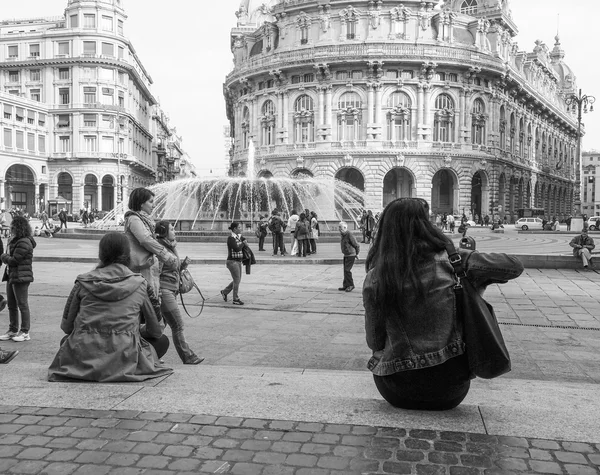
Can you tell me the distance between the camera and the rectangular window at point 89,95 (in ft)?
215

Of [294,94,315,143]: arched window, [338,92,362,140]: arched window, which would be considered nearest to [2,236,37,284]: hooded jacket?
[338,92,362,140]: arched window

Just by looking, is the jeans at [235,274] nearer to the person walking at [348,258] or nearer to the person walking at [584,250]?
the person walking at [348,258]

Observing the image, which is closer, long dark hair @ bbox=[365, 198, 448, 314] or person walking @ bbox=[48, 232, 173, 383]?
long dark hair @ bbox=[365, 198, 448, 314]

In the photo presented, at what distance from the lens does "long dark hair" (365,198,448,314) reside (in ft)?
12.0

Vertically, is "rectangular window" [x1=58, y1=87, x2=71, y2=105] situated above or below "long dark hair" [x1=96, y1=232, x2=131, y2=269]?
above

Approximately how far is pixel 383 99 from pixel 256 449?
170ft

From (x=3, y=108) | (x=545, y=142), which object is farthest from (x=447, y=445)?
(x=545, y=142)

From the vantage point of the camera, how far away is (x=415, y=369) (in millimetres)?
3850

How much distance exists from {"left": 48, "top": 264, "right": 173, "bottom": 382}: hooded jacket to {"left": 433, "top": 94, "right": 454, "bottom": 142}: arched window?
51.4 m

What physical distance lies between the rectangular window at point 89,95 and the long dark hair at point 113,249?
65613mm

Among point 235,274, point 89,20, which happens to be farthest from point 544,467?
point 89,20

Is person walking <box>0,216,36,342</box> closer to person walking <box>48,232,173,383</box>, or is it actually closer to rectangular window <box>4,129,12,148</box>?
person walking <box>48,232,173,383</box>

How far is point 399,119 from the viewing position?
53.2 m

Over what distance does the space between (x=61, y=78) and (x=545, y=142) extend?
191ft
